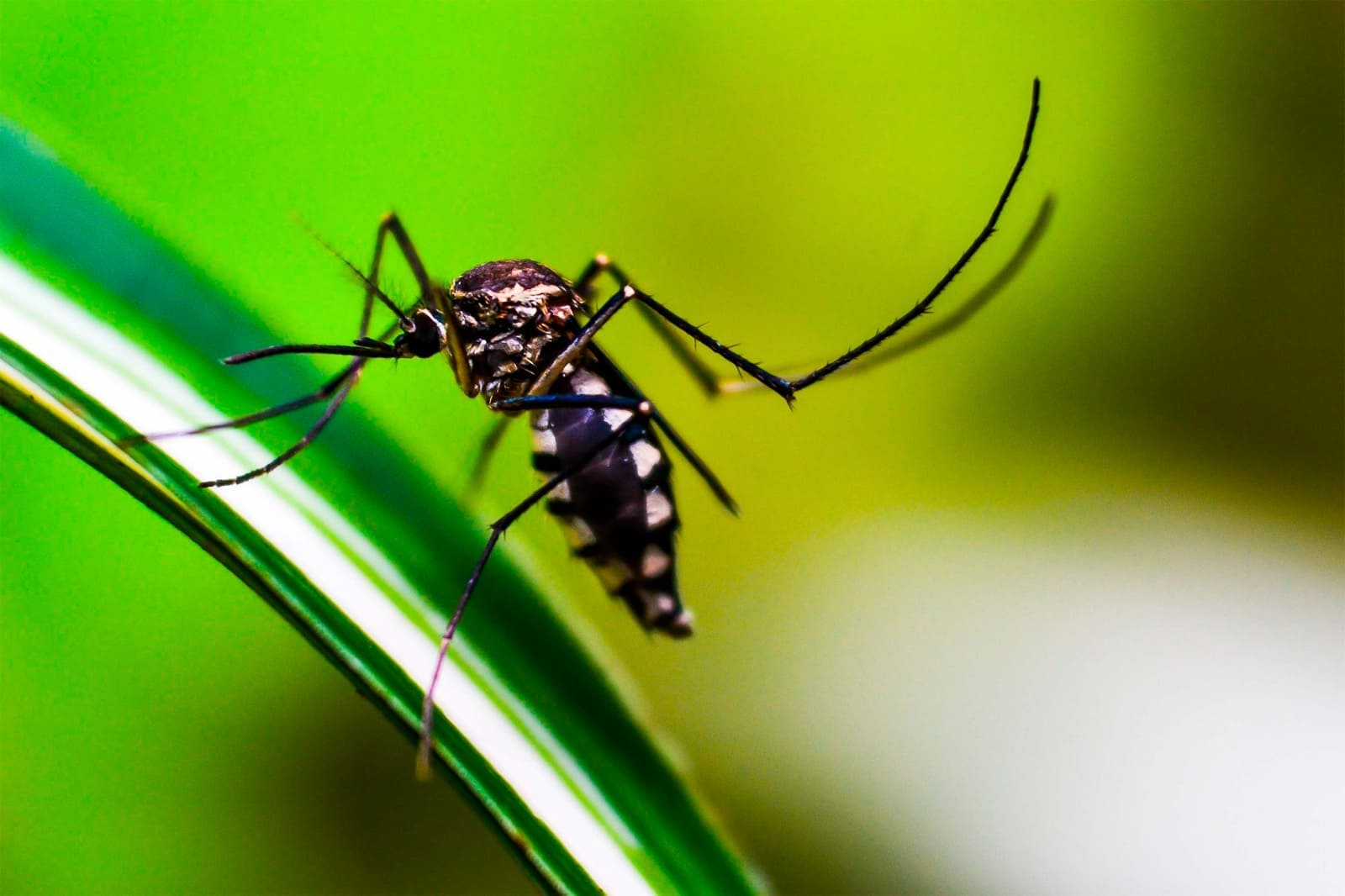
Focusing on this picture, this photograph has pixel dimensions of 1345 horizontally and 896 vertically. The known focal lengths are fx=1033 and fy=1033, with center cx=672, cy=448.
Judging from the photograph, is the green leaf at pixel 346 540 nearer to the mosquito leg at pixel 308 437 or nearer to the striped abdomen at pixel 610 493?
the mosquito leg at pixel 308 437

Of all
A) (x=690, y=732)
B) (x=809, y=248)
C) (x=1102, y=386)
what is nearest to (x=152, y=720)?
(x=690, y=732)

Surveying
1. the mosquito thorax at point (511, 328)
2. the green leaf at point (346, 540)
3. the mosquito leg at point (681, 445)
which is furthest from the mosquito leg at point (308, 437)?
the mosquito leg at point (681, 445)

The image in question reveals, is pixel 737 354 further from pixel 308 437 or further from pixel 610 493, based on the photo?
pixel 308 437

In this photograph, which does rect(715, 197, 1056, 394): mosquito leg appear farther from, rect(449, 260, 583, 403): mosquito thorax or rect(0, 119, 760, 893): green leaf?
rect(0, 119, 760, 893): green leaf

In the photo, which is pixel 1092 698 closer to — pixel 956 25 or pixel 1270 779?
pixel 1270 779

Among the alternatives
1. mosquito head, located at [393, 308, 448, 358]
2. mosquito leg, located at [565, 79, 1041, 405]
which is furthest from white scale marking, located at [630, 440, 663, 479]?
mosquito head, located at [393, 308, 448, 358]

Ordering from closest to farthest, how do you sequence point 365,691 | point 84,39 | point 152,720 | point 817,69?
point 365,691, point 152,720, point 84,39, point 817,69
